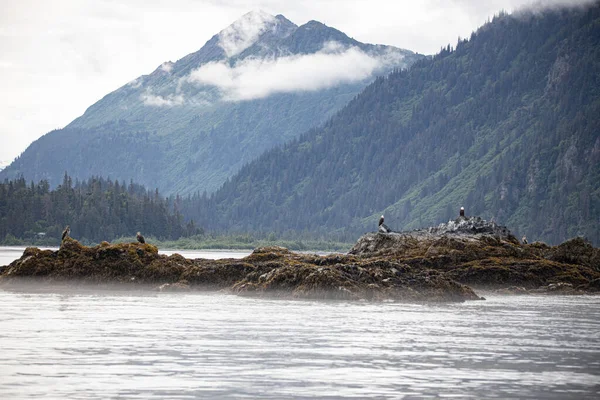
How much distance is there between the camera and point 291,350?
30219 mm

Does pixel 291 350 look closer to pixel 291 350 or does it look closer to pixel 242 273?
pixel 291 350

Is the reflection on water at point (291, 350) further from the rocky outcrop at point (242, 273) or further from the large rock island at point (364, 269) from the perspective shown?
the large rock island at point (364, 269)

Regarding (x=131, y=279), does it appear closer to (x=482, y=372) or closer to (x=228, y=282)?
A: (x=228, y=282)

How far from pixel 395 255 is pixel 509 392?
115ft

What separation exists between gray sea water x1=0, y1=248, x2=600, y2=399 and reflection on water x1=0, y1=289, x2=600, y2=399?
0.05 metres

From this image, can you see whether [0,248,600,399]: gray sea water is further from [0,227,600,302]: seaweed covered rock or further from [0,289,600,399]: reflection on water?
[0,227,600,302]: seaweed covered rock

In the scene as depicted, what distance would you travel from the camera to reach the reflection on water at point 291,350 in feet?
78.8

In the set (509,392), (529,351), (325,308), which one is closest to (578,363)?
(529,351)

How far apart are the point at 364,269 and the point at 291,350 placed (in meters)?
18.6

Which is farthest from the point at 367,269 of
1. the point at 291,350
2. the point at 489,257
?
the point at 291,350

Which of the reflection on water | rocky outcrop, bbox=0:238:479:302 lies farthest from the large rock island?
the reflection on water

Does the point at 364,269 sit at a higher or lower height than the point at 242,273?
higher

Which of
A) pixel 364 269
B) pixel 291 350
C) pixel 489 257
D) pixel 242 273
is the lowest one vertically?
pixel 291 350

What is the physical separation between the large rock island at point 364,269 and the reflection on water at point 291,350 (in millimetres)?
2234
